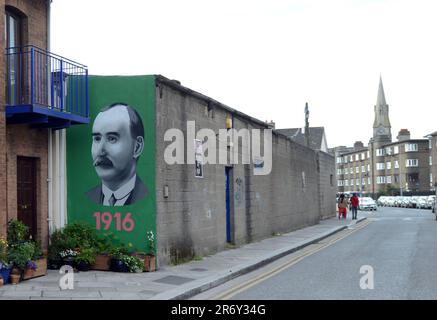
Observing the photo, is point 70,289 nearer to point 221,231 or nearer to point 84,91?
point 84,91

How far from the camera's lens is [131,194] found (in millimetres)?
13281

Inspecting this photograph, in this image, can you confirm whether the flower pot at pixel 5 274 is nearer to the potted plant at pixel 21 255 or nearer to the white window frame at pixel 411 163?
the potted plant at pixel 21 255

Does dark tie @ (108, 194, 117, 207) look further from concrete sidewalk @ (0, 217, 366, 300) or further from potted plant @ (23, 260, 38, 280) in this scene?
potted plant @ (23, 260, 38, 280)

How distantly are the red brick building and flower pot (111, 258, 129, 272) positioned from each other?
159 centimetres

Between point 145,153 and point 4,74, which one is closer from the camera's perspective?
point 4,74

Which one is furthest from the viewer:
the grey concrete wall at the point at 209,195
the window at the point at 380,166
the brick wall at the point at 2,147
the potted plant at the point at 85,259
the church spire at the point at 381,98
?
the church spire at the point at 381,98

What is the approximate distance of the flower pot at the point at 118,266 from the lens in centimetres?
1246

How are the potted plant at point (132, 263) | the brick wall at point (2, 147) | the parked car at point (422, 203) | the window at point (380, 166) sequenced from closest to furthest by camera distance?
the brick wall at point (2, 147) < the potted plant at point (132, 263) < the parked car at point (422, 203) < the window at point (380, 166)

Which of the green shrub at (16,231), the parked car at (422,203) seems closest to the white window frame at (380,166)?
the parked car at (422,203)

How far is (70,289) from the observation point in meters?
10.2

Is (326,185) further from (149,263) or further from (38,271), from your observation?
(38,271)
